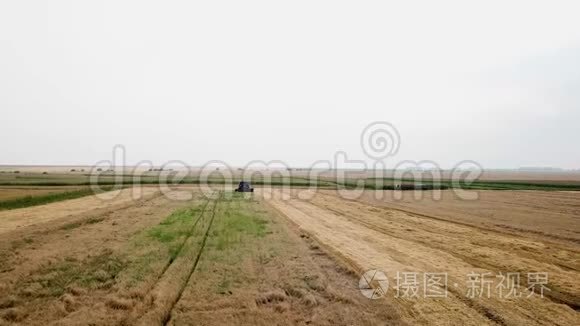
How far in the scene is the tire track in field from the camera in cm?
671

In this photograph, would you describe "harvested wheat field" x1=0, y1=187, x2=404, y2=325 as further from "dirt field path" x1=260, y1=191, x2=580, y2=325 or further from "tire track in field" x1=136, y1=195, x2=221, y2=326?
"dirt field path" x1=260, y1=191, x2=580, y2=325

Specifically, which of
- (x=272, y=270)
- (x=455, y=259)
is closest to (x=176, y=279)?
(x=272, y=270)

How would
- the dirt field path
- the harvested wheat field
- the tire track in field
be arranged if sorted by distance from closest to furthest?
the tire track in field, the harvested wheat field, the dirt field path

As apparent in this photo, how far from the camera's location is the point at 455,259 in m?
11.6

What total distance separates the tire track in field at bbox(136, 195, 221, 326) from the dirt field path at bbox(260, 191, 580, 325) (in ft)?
15.9

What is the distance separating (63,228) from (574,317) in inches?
788

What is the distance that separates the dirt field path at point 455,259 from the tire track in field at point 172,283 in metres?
4.85

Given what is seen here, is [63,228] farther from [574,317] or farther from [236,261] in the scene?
[574,317]

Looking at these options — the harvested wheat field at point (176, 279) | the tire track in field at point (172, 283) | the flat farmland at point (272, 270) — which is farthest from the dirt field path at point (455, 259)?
the tire track in field at point (172, 283)

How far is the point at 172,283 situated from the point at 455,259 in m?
9.11

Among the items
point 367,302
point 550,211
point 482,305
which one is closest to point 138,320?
point 367,302

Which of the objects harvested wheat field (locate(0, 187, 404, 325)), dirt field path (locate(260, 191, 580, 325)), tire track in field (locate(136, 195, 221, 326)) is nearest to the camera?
tire track in field (locate(136, 195, 221, 326))

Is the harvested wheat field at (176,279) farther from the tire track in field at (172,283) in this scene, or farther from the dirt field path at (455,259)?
the dirt field path at (455,259)

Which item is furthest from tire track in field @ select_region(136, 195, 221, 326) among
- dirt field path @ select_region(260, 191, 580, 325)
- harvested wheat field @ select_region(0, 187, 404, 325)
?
dirt field path @ select_region(260, 191, 580, 325)
